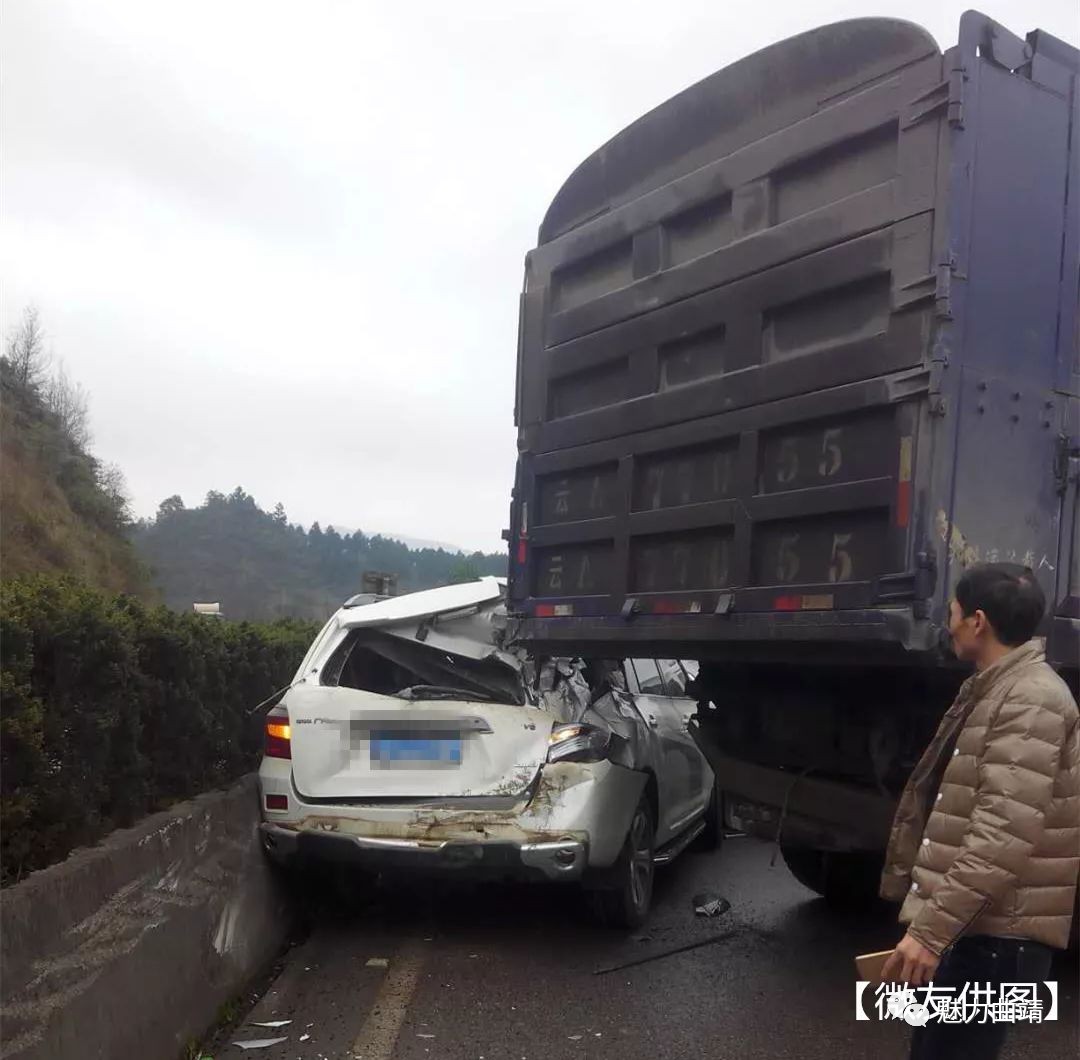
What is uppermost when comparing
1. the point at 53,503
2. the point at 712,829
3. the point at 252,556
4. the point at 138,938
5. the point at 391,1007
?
the point at 53,503

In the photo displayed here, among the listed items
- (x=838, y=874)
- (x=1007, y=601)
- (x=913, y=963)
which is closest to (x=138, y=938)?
(x=913, y=963)

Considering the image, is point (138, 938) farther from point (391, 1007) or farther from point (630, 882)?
point (630, 882)

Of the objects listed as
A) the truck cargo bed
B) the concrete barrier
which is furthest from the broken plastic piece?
the concrete barrier

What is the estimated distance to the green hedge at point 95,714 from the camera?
12.2ft

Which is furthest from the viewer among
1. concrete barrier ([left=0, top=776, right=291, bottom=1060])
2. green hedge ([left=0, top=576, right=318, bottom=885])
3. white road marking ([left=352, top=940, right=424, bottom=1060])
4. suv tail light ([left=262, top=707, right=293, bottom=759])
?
suv tail light ([left=262, top=707, right=293, bottom=759])

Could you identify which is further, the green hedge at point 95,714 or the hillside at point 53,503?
the hillside at point 53,503

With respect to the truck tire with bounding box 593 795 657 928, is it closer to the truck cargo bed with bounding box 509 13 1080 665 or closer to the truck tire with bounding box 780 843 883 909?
the truck tire with bounding box 780 843 883 909

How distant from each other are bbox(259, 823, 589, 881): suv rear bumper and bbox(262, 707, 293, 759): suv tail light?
51 centimetres

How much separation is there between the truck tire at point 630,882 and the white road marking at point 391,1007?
944 millimetres

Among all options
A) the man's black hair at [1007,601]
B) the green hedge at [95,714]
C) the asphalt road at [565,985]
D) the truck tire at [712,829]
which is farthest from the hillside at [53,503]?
the man's black hair at [1007,601]

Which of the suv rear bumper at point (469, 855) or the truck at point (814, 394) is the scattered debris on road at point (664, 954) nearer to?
the suv rear bumper at point (469, 855)

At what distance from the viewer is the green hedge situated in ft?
12.2

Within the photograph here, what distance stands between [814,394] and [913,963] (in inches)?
96.5

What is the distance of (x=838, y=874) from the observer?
6.47 m
